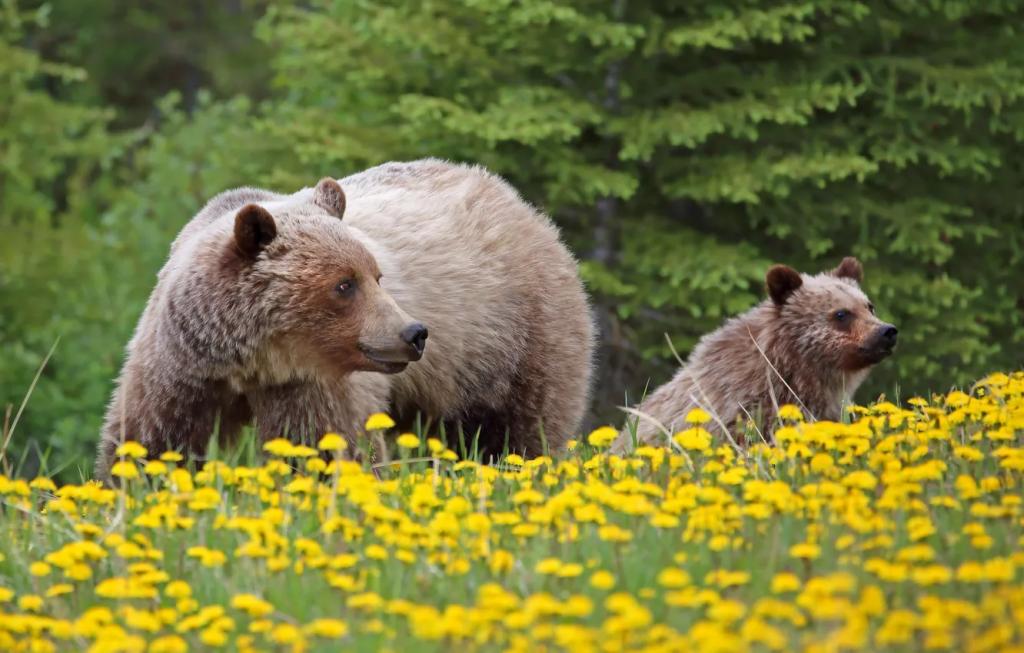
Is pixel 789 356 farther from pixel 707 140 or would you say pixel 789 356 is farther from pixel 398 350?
pixel 707 140

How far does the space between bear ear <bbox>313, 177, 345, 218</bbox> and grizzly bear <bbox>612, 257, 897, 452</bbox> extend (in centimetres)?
225

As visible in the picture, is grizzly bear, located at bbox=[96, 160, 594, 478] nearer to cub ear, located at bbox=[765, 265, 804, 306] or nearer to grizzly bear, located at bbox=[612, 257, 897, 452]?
grizzly bear, located at bbox=[612, 257, 897, 452]

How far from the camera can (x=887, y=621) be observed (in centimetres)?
356

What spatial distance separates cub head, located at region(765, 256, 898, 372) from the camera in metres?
8.02

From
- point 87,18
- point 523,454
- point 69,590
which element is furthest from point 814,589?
point 87,18

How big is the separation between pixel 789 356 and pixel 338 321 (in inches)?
126

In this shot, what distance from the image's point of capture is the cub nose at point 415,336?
19.1 feet

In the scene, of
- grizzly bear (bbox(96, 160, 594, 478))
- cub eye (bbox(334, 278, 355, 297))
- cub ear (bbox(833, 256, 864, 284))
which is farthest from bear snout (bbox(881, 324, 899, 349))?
cub eye (bbox(334, 278, 355, 297))

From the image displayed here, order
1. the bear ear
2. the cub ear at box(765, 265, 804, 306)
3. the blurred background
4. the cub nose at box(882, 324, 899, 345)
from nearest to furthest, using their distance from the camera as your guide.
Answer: the bear ear < the cub nose at box(882, 324, 899, 345) < the cub ear at box(765, 265, 804, 306) < the blurred background

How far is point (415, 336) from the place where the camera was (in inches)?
229

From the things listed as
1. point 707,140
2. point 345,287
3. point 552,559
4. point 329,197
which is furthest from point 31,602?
point 707,140

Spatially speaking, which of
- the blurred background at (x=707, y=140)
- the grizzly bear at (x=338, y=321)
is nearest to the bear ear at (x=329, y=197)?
the grizzly bear at (x=338, y=321)

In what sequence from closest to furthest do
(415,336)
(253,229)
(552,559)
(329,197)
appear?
(552,559) → (415,336) → (253,229) → (329,197)

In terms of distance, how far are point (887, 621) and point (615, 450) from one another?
157 inches
